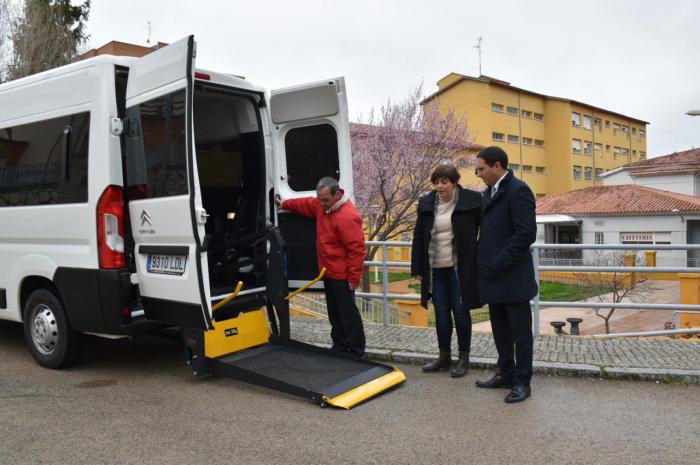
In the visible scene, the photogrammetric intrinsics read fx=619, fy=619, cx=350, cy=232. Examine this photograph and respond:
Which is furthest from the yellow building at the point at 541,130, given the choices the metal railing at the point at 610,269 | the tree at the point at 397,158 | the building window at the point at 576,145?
the metal railing at the point at 610,269

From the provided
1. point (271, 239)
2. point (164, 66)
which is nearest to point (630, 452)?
point (271, 239)

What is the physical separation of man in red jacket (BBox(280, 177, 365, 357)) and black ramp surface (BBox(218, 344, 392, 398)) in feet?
1.53

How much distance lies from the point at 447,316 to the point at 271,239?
5.81 feet

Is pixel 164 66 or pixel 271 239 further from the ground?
pixel 164 66

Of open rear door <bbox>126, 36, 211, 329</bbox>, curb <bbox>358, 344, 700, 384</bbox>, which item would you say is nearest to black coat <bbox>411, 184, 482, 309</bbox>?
curb <bbox>358, 344, 700, 384</bbox>

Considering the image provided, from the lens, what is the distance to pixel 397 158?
22062mm

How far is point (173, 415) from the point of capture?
4.48 metres

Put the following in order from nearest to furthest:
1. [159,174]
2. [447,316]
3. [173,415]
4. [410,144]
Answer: [173,415] → [159,174] → [447,316] → [410,144]

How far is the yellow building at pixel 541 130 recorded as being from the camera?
55469 mm

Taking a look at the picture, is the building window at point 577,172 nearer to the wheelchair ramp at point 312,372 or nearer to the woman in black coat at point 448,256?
the woman in black coat at point 448,256

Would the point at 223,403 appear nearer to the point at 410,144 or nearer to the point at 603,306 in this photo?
the point at 603,306

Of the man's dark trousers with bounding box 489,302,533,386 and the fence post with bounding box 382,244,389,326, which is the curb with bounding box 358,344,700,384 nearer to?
the man's dark trousers with bounding box 489,302,533,386

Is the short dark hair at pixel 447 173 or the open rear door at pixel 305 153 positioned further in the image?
the open rear door at pixel 305 153

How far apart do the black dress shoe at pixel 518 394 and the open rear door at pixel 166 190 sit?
2.37 meters
